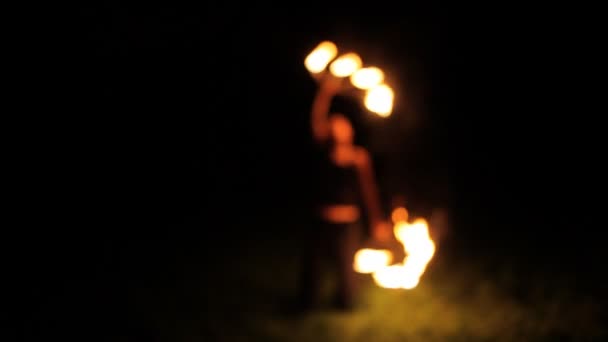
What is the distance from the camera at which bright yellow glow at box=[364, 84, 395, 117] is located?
277 inches

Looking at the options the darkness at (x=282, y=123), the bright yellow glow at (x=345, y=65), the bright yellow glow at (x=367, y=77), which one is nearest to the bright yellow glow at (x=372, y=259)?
the bright yellow glow at (x=367, y=77)

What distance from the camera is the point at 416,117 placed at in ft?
42.9

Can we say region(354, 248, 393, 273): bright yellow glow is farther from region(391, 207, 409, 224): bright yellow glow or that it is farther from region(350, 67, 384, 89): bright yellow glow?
region(350, 67, 384, 89): bright yellow glow

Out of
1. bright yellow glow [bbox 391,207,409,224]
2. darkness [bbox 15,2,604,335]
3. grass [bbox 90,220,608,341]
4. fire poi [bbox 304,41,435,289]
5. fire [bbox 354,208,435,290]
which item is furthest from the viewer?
darkness [bbox 15,2,604,335]

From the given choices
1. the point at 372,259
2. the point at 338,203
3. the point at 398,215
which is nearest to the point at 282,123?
the point at 398,215

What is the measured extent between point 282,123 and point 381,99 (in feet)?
21.8

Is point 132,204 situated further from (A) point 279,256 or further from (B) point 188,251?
(A) point 279,256

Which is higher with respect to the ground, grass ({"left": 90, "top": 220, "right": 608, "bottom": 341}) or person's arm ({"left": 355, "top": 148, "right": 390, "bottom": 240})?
person's arm ({"left": 355, "top": 148, "right": 390, "bottom": 240})

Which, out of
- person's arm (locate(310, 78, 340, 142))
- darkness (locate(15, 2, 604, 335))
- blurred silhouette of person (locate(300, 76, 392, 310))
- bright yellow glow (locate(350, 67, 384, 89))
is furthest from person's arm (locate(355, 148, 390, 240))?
darkness (locate(15, 2, 604, 335))

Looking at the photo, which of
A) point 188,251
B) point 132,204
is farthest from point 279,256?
point 132,204

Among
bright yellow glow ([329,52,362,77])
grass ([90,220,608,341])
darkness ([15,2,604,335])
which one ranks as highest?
darkness ([15,2,604,335])

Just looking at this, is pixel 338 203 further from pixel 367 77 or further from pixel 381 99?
pixel 367 77

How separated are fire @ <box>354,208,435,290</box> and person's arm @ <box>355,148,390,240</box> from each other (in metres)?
0.17

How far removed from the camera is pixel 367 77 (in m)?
7.06
